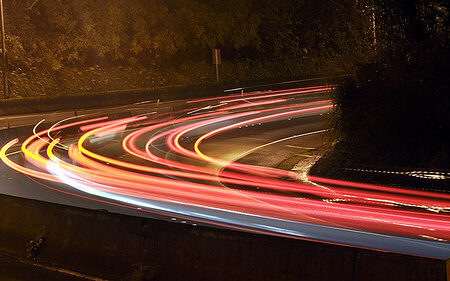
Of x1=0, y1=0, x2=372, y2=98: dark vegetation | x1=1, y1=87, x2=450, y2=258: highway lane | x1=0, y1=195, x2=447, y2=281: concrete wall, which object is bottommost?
x1=1, y1=87, x2=450, y2=258: highway lane

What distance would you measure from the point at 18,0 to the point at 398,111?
41190mm

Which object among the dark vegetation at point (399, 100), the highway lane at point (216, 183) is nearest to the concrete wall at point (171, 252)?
the highway lane at point (216, 183)

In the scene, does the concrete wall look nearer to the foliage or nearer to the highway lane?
the highway lane

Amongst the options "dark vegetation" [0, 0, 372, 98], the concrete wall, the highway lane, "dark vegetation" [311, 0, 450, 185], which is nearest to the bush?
"dark vegetation" [311, 0, 450, 185]

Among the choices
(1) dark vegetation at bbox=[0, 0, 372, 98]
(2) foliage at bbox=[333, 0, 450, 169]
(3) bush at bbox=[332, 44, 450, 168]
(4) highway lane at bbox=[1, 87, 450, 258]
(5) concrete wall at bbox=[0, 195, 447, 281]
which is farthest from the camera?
(1) dark vegetation at bbox=[0, 0, 372, 98]

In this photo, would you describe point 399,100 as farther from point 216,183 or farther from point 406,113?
point 216,183

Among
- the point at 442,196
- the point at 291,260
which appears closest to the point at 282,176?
the point at 442,196

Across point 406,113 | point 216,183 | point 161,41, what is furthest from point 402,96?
point 161,41

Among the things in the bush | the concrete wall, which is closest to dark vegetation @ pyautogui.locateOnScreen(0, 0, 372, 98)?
the bush

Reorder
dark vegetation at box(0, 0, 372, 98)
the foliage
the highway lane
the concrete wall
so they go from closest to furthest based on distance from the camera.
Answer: the concrete wall → the highway lane → the foliage → dark vegetation at box(0, 0, 372, 98)

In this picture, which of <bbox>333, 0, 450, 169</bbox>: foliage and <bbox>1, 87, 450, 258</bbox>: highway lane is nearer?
<bbox>1, 87, 450, 258</bbox>: highway lane

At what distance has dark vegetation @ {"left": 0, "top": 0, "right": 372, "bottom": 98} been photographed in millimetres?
51469

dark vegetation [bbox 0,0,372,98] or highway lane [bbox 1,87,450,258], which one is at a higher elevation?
dark vegetation [bbox 0,0,372,98]

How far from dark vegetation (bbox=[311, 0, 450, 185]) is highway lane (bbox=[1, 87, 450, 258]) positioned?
5.45ft
